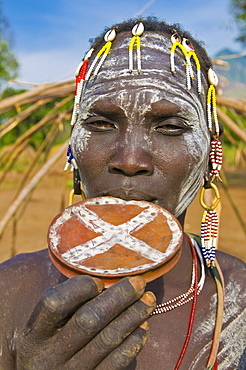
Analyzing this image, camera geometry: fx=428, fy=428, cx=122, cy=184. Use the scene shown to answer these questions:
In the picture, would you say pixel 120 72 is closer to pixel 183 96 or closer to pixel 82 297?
pixel 183 96

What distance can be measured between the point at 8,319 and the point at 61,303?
0.79 meters

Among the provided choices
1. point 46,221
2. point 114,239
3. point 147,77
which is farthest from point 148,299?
point 46,221

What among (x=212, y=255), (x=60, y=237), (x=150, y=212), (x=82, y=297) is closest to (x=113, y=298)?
(x=82, y=297)

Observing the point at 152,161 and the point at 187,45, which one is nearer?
the point at 152,161

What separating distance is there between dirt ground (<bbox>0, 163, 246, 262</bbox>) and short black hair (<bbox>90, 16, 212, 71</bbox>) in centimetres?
323

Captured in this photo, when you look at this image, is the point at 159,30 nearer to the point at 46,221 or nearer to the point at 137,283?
the point at 137,283

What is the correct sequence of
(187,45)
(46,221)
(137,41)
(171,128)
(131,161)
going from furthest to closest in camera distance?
(46,221) < (187,45) < (137,41) < (171,128) < (131,161)

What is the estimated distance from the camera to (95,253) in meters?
1.57

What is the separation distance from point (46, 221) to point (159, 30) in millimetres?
9001

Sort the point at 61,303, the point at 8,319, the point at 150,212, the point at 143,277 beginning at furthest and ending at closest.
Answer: the point at 8,319
the point at 150,212
the point at 143,277
the point at 61,303

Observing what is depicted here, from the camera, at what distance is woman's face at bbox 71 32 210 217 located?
184 centimetres

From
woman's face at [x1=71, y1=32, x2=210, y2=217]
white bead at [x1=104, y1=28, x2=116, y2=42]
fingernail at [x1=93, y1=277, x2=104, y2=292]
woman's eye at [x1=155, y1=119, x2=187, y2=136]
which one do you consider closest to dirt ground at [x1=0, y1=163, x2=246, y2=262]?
white bead at [x1=104, y1=28, x2=116, y2=42]

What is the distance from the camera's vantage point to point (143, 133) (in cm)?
187

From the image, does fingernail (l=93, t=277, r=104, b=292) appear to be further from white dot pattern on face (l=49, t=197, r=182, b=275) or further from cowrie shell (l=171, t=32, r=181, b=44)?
cowrie shell (l=171, t=32, r=181, b=44)
